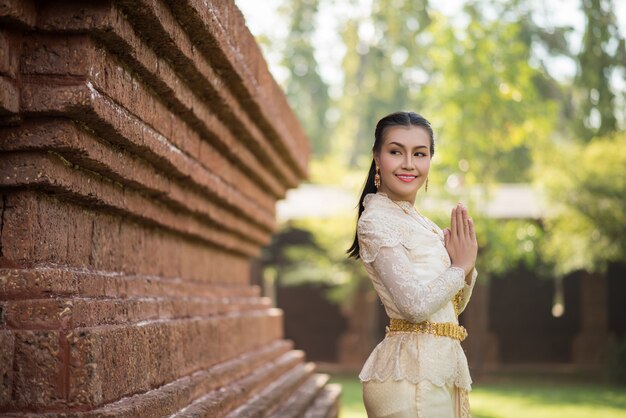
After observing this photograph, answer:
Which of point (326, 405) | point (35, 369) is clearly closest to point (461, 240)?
point (35, 369)

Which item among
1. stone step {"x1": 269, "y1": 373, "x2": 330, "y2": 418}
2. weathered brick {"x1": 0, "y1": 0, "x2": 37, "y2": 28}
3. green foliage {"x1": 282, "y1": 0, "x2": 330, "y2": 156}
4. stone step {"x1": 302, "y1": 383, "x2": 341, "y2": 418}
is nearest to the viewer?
weathered brick {"x1": 0, "y1": 0, "x2": 37, "y2": 28}

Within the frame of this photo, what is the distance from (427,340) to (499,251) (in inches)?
489

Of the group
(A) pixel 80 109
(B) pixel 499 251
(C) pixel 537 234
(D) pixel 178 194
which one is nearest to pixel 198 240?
(D) pixel 178 194

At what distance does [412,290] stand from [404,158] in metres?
0.47

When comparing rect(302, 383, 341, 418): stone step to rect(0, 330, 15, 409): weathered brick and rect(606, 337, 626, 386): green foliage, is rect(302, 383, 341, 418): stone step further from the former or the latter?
rect(606, 337, 626, 386): green foliage

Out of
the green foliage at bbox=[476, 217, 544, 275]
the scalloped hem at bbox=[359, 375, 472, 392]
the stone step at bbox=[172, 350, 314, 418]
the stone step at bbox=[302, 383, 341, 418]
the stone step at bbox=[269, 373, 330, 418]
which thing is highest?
the green foliage at bbox=[476, 217, 544, 275]

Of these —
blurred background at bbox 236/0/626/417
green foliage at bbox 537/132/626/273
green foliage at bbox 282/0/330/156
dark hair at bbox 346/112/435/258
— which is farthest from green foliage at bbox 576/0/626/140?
dark hair at bbox 346/112/435/258

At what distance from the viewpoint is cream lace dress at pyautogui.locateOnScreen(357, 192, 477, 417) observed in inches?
106

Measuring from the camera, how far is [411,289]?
268 centimetres

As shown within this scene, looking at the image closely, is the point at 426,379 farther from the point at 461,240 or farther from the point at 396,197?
the point at 396,197

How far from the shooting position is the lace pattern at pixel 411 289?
8.86 feet

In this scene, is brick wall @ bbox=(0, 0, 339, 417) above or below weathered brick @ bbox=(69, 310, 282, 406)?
above

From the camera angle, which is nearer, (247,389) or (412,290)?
(412,290)

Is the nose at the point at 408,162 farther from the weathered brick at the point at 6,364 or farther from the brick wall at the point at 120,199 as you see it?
the weathered brick at the point at 6,364
